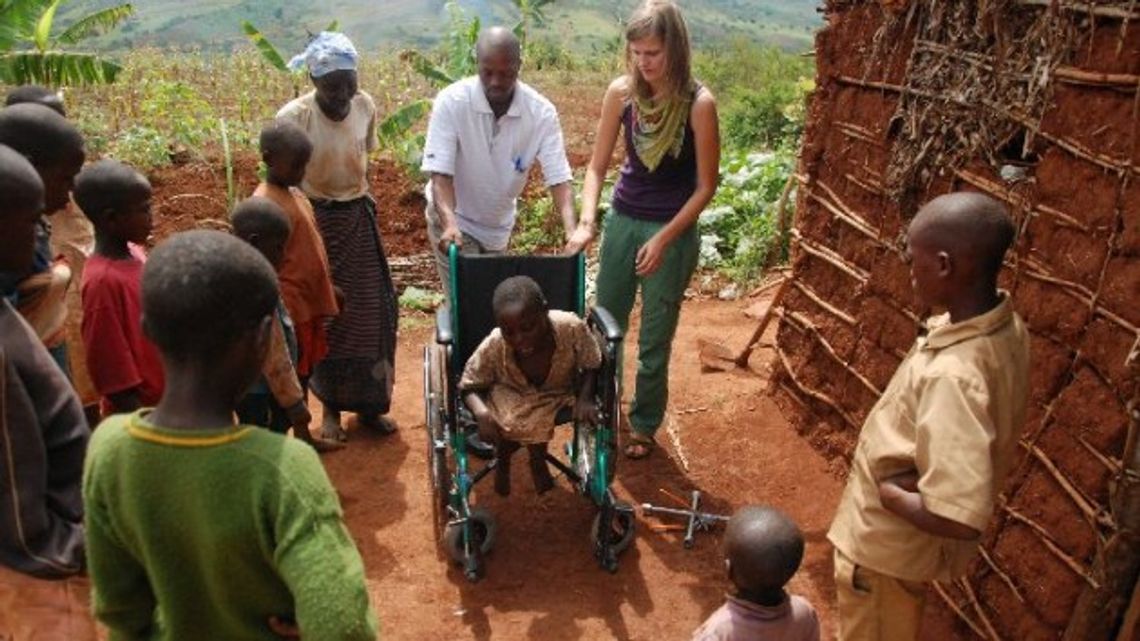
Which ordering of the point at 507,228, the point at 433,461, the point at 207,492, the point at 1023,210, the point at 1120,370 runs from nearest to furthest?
the point at 207,492 → the point at 1120,370 → the point at 1023,210 → the point at 433,461 → the point at 507,228

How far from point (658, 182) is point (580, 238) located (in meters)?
0.46

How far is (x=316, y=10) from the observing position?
2248 inches

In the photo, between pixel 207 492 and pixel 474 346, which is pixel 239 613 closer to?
pixel 207 492

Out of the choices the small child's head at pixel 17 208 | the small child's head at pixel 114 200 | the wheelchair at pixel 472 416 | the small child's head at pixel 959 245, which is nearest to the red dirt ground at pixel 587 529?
the wheelchair at pixel 472 416

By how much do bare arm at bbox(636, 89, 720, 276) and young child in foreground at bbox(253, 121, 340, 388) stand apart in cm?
136

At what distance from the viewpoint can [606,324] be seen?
368 cm

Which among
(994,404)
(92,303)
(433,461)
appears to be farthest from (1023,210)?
(92,303)

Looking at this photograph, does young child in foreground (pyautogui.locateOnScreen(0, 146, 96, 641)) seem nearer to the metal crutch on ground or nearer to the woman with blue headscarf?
the woman with blue headscarf

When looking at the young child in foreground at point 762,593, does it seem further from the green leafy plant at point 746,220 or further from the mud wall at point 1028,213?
the green leafy plant at point 746,220

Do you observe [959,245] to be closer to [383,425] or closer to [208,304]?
[208,304]

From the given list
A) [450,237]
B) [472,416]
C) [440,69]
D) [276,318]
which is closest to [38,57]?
[440,69]

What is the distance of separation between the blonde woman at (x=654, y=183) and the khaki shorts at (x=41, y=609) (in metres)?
2.54

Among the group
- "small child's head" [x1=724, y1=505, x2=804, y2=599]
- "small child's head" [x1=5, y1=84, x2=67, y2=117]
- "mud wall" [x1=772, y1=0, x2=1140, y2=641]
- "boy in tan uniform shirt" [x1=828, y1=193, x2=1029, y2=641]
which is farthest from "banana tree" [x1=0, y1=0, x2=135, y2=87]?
"boy in tan uniform shirt" [x1=828, y1=193, x2=1029, y2=641]

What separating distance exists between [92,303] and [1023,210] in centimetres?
294
